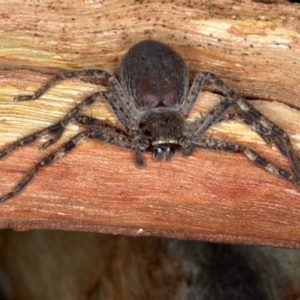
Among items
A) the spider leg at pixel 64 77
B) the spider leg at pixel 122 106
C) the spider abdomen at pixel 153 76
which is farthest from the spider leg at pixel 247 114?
the spider leg at pixel 64 77

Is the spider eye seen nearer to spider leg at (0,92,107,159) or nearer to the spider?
the spider

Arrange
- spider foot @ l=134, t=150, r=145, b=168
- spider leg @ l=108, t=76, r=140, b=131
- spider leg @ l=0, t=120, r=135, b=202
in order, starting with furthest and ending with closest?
spider leg @ l=108, t=76, r=140, b=131, spider foot @ l=134, t=150, r=145, b=168, spider leg @ l=0, t=120, r=135, b=202

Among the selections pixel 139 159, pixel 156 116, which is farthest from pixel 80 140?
pixel 156 116

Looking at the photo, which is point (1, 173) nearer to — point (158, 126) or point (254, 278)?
point (158, 126)

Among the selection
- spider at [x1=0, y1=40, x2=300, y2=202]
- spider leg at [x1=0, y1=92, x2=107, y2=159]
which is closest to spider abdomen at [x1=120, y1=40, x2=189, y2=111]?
spider at [x1=0, y1=40, x2=300, y2=202]

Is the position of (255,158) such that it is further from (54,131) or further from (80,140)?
(54,131)

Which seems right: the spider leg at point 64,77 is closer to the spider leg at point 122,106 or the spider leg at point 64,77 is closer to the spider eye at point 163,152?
the spider leg at point 122,106

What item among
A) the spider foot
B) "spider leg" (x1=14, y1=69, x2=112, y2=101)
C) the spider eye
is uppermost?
"spider leg" (x1=14, y1=69, x2=112, y2=101)

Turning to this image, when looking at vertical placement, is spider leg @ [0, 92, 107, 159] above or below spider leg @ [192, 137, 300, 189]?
above
